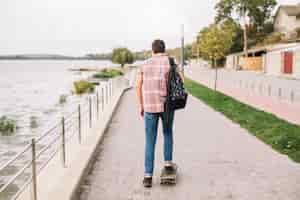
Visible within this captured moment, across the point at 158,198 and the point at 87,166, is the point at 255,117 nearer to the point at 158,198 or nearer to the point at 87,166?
the point at 87,166

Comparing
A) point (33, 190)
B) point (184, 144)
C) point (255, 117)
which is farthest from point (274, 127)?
point (33, 190)

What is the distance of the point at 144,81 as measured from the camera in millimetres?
5348

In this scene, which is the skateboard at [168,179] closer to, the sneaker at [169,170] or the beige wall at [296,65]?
the sneaker at [169,170]

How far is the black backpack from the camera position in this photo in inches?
210

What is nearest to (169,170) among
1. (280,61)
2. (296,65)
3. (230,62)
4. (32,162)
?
(32,162)

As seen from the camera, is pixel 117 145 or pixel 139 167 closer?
pixel 139 167

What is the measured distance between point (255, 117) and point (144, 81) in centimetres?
799

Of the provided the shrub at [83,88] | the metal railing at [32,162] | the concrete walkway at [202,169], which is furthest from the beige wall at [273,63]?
the concrete walkway at [202,169]

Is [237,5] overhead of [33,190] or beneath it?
overhead

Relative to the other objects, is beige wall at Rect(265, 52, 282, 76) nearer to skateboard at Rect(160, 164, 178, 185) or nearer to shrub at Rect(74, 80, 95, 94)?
shrub at Rect(74, 80, 95, 94)

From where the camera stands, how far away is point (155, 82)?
5312 mm

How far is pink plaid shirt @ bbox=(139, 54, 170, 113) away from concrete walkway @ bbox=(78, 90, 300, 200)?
101 cm

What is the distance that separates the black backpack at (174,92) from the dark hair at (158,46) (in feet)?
0.70

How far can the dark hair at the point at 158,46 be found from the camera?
5.35m
